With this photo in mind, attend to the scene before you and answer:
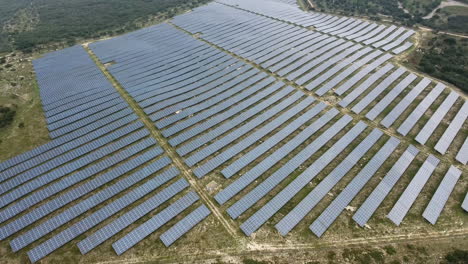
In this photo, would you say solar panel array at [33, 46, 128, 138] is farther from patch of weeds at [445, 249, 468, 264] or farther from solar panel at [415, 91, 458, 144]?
solar panel at [415, 91, 458, 144]

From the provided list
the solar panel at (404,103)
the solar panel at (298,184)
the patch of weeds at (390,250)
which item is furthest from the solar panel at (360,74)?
the patch of weeds at (390,250)

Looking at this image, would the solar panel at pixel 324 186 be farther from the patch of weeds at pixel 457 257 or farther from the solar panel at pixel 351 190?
the patch of weeds at pixel 457 257

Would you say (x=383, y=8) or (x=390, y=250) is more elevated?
(x=383, y=8)

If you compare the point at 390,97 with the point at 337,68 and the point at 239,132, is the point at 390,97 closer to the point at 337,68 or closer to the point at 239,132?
the point at 337,68

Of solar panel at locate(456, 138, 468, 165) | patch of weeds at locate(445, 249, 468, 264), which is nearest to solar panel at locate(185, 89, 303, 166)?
solar panel at locate(456, 138, 468, 165)

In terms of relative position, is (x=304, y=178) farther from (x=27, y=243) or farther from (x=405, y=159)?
(x=27, y=243)

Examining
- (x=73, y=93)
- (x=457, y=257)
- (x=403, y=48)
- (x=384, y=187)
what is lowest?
(x=73, y=93)

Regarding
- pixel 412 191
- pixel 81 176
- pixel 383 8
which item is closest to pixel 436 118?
pixel 412 191
